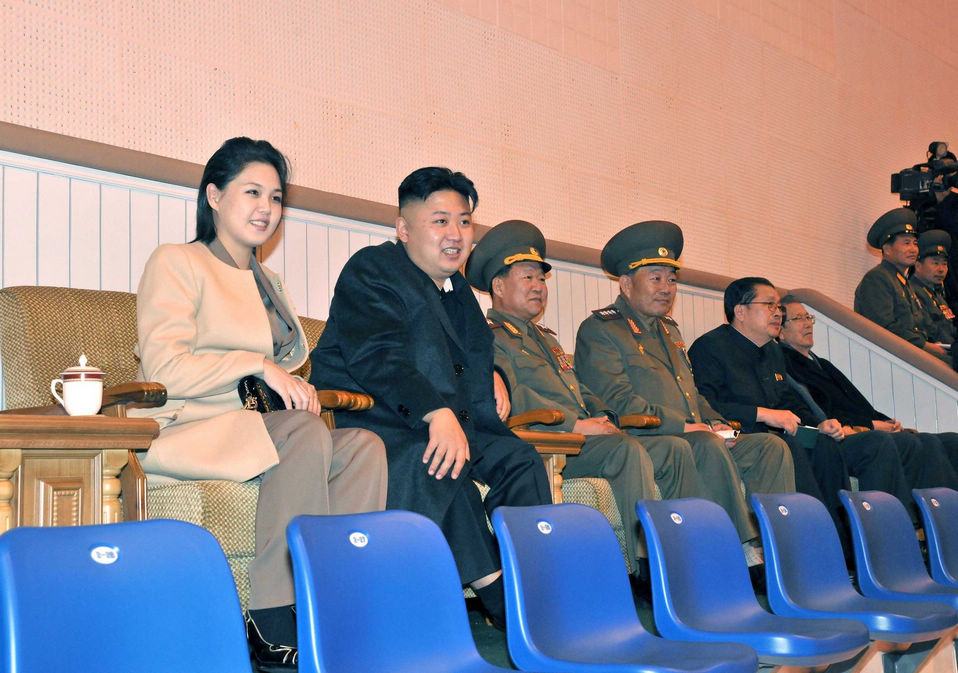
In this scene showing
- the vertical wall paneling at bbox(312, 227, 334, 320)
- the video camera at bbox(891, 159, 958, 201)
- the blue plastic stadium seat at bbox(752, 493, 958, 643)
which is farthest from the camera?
the video camera at bbox(891, 159, 958, 201)

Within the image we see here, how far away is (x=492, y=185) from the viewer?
461cm

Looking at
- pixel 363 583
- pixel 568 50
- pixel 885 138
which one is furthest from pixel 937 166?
pixel 363 583

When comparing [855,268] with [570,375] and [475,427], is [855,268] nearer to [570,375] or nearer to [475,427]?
[570,375]

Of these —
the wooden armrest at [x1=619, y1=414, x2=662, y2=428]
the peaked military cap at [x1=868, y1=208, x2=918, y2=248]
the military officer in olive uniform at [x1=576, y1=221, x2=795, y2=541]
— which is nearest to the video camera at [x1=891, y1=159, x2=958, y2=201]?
the peaked military cap at [x1=868, y1=208, x2=918, y2=248]

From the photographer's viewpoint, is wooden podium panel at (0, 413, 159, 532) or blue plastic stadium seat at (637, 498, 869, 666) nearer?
blue plastic stadium seat at (637, 498, 869, 666)

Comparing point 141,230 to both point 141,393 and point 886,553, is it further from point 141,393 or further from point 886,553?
point 886,553

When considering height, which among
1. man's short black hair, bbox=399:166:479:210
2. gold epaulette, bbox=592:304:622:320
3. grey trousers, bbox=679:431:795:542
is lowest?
grey trousers, bbox=679:431:795:542

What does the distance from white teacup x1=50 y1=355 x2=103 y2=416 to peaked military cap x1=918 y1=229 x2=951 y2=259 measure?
5786mm

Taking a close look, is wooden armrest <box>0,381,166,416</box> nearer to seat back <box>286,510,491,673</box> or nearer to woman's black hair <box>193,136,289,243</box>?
woman's black hair <box>193,136,289,243</box>

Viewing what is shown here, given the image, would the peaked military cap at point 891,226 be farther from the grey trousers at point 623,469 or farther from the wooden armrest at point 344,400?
the wooden armrest at point 344,400

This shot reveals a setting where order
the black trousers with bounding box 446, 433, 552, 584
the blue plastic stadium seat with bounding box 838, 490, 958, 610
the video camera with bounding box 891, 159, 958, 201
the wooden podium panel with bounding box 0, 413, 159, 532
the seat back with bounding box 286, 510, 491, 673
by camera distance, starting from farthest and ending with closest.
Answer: the video camera with bounding box 891, 159, 958, 201 < the black trousers with bounding box 446, 433, 552, 584 < the blue plastic stadium seat with bounding box 838, 490, 958, 610 < the wooden podium panel with bounding box 0, 413, 159, 532 < the seat back with bounding box 286, 510, 491, 673

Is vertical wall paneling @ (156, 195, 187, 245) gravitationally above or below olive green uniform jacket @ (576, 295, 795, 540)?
above

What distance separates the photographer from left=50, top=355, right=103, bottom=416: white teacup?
2377mm

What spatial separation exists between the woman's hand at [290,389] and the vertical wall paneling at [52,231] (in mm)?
1077
